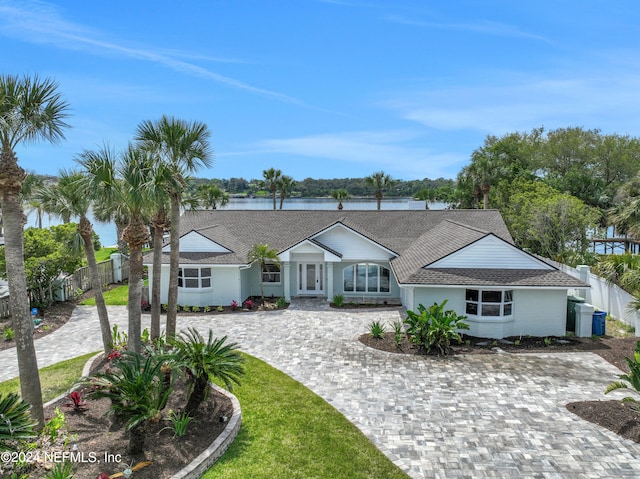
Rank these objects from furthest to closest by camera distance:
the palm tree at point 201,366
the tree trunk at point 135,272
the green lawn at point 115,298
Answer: the green lawn at point 115,298 → the tree trunk at point 135,272 → the palm tree at point 201,366

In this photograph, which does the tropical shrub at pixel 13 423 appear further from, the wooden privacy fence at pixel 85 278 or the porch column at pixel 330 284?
the porch column at pixel 330 284

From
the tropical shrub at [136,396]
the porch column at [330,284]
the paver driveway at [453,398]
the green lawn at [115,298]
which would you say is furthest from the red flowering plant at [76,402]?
the porch column at [330,284]

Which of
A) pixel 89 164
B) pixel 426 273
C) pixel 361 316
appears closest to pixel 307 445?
pixel 89 164

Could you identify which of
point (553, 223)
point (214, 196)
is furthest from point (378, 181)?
point (553, 223)

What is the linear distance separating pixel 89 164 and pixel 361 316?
13859mm

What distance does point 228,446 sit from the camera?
928 centimetres

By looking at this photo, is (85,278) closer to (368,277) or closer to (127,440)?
(368,277)

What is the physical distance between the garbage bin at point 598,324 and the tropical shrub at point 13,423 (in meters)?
19.3

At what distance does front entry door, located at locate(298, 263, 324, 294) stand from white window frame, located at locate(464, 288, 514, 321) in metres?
9.97

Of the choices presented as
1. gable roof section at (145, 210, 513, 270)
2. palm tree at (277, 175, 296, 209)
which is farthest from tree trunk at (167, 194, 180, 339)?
palm tree at (277, 175, 296, 209)

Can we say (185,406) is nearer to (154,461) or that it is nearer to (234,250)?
(154,461)

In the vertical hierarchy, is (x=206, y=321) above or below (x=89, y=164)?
below

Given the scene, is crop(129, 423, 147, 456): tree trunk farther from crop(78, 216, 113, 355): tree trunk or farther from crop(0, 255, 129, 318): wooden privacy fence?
crop(0, 255, 129, 318): wooden privacy fence

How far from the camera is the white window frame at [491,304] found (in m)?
17.5
